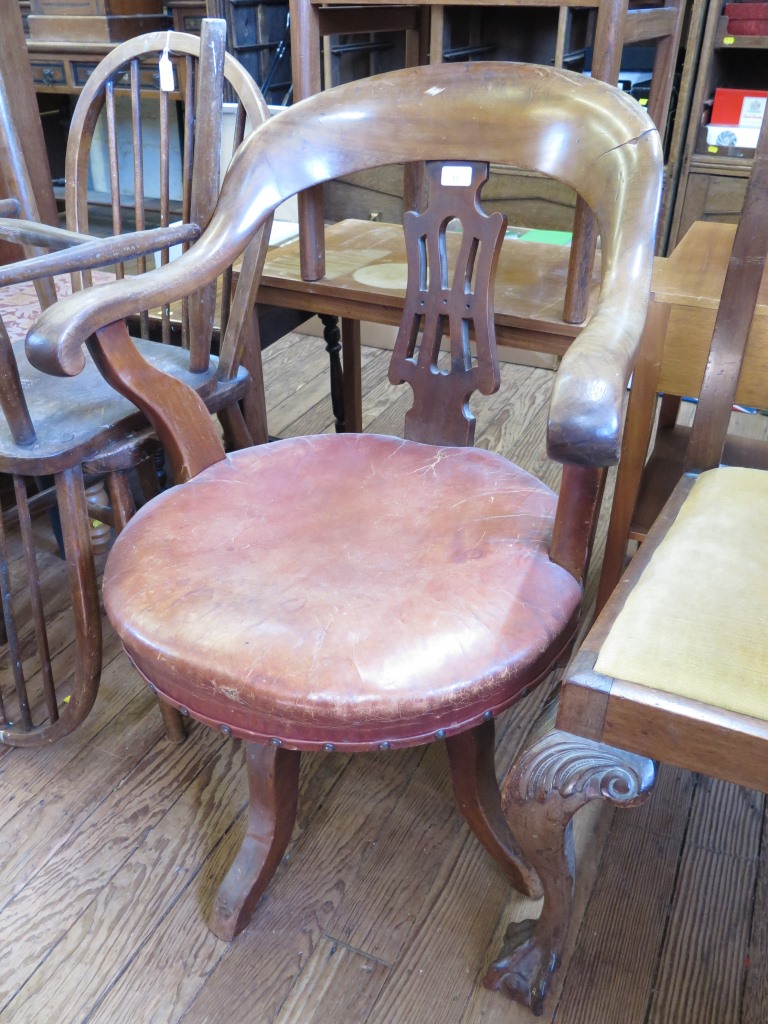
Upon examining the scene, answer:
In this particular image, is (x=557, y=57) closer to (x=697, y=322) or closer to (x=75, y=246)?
(x=697, y=322)

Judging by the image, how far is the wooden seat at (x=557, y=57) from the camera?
0.97 m

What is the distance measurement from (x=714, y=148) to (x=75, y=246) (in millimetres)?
2356

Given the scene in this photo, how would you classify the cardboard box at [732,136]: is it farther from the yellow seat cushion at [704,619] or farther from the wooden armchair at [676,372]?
the yellow seat cushion at [704,619]

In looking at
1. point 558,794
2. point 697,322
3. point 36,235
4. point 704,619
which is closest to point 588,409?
point 704,619

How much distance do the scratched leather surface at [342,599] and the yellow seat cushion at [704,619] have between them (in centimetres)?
9

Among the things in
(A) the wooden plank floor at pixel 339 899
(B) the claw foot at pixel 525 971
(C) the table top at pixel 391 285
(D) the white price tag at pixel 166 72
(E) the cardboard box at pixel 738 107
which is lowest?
(A) the wooden plank floor at pixel 339 899

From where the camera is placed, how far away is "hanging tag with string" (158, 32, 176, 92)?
46.2 inches

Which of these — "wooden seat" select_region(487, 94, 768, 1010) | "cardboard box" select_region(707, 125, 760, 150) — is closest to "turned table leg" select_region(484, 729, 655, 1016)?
"wooden seat" select_region(487, 94, 768, 1010)

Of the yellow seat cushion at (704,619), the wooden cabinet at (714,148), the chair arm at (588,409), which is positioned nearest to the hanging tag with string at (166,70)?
the chair arm at (588,409)

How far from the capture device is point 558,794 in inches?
27.8

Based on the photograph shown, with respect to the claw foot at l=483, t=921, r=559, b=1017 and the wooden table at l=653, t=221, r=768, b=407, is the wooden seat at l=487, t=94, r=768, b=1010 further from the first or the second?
the wooden table at l=653, t=221, r=768, b=407

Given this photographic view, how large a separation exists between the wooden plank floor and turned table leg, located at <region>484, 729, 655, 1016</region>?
177 mm

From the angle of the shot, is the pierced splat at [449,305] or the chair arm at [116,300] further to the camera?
the pierced splat at [449,305]

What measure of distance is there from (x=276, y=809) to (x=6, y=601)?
466 mm
